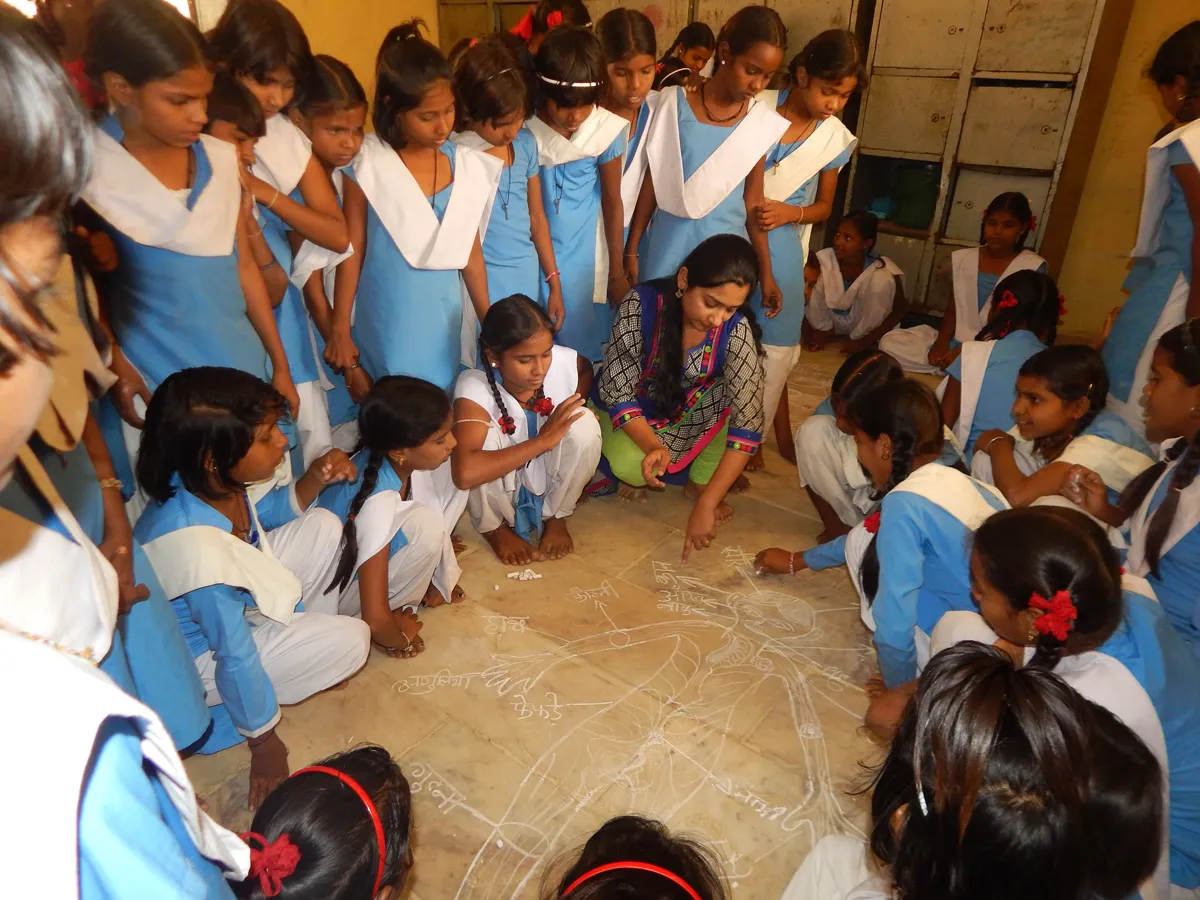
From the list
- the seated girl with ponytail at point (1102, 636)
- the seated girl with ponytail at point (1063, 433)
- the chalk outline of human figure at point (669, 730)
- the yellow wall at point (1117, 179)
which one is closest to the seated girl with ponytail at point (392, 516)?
the chalk outline of human figure at point (669, 730)

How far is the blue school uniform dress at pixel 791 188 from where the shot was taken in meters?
2.45

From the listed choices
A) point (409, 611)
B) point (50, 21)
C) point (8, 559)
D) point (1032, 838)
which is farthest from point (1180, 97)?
point (50, 21)

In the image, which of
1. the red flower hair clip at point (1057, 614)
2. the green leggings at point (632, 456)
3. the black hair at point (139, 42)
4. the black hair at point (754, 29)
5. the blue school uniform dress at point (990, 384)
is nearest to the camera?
the red flower hair clip at point (1057, 614)

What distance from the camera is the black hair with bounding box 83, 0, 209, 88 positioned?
4.65 feet

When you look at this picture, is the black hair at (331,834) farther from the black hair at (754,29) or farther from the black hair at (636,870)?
the black hair at (754,29)

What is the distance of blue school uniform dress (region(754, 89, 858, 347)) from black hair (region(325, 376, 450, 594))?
4.01 ft

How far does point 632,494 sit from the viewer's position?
2.47 metres

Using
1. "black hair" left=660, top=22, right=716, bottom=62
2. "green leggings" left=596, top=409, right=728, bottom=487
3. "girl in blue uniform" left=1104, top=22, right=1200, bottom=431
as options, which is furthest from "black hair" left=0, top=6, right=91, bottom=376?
Answer: "black hair" left=660, top=22, right=716, bottom=62

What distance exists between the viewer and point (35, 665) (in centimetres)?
41

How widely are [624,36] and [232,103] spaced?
3.77ft

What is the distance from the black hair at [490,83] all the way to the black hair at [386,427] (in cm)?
83

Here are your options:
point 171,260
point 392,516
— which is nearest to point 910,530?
point 392,516

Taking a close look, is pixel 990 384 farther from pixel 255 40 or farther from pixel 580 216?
pixel 255 40

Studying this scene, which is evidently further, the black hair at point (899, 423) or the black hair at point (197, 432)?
the black hair at point (899, 423)
